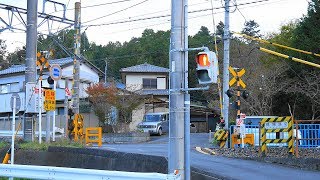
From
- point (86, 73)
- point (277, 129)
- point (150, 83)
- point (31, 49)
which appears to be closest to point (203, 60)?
point (277, 129)

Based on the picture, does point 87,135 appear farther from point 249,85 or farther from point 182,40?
point 249,85

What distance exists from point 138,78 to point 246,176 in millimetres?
39905

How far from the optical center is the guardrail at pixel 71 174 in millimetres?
7387

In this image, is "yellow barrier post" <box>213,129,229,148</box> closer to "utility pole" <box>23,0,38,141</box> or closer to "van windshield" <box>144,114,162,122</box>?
"utility pole" <box>23,0,38,141</box>

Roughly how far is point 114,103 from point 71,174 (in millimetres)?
31308

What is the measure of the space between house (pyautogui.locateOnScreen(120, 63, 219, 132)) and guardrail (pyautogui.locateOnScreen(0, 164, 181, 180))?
122ft

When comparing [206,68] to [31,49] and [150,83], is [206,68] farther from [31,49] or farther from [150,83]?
[150,83]

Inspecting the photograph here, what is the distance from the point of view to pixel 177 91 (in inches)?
316

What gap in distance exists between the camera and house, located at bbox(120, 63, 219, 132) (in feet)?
158

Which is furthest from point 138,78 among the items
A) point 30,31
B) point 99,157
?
point 99,157

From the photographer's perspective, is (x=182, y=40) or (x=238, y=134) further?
(x=238, y=134)

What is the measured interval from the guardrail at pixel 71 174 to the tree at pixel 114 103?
29.8m

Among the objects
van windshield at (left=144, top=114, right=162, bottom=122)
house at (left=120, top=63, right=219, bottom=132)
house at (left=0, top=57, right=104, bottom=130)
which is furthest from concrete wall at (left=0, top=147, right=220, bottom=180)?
house at (left=120, top=63, right=219, bottom=132)

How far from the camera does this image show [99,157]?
1499cm
